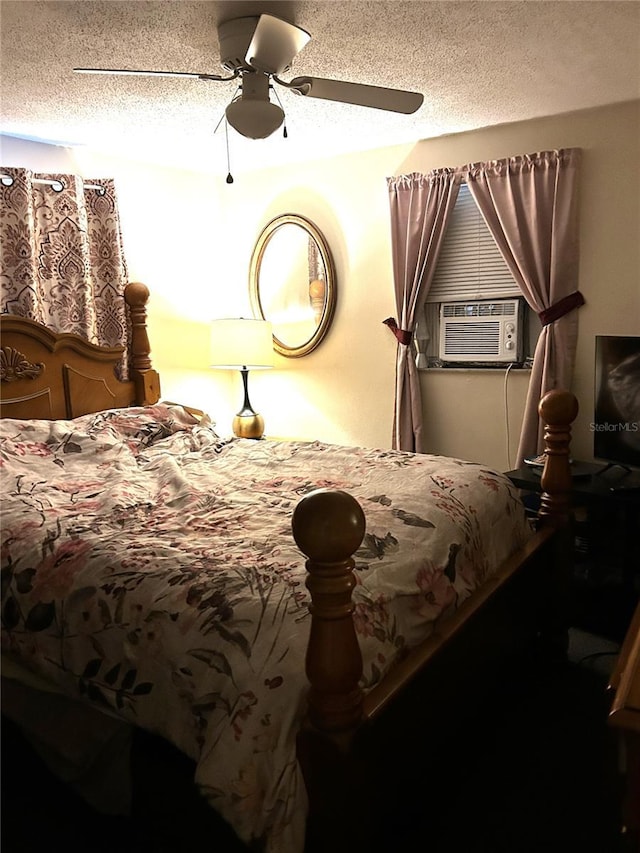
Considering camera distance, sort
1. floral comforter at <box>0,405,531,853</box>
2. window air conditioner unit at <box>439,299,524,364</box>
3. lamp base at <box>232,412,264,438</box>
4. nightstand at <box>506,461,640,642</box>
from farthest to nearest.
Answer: lamp base at <box>232,412,264,438</box>
window air conditioner unit at <box>439,299,524,364</box>
nightstand at <box>506,461,640,642</box>
floral comforter at <box>0,405,531,853</box>

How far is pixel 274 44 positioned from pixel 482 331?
6.37 feet

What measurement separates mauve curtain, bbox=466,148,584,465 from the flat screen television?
247 millimetres

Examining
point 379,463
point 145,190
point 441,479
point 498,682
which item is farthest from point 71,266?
point 498,682

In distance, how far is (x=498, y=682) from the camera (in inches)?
78.9

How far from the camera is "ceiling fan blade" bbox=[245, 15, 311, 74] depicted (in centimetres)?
190

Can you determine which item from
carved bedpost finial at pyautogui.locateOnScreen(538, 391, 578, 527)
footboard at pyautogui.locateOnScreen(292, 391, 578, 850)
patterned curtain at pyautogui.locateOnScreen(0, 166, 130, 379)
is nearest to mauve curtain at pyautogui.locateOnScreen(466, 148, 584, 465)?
carved bedpost finial at pyautogui.locateOnScreen(538, 391, 578, 527)

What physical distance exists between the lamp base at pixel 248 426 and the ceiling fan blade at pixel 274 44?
2.13 metres

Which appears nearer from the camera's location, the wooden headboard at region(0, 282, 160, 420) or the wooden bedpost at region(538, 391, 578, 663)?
the wooden bedpost at region(538, 391, 578, 663)

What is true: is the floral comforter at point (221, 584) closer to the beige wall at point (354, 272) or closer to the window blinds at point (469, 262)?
the beige wall at point (354, 272)

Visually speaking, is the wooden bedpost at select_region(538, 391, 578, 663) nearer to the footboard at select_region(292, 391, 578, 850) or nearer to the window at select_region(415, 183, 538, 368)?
the footboard at select_region(292, 391, 578, 850)

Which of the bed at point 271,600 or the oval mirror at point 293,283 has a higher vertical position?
the oval mirror at point 293,283

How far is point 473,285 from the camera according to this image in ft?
11.5

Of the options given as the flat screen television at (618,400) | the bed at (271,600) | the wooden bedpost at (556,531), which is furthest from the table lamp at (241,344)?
the wooden bedpost at (556,531)

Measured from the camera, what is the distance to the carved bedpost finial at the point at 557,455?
2.17 metres
